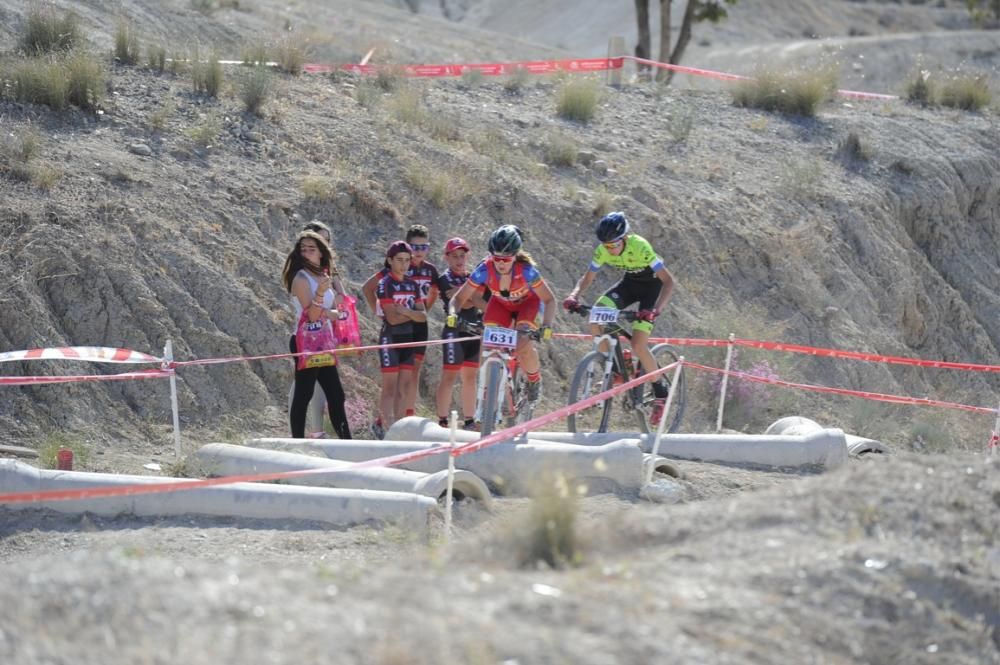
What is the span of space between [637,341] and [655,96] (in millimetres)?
10868

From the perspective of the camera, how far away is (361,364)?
13.5 m

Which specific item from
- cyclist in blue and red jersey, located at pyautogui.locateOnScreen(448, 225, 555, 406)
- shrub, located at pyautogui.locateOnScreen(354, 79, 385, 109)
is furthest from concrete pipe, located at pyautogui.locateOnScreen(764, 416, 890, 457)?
shrub, located at pyautogui.locateOnScreen(354, 79, 385, 109)

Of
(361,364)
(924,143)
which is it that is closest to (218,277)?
(361,364)

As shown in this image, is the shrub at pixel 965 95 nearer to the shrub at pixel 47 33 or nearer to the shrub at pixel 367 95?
the shrub at pixel 367 95

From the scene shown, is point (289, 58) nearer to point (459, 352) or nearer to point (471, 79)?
point (471, 79)

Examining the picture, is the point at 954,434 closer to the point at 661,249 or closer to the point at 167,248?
the point at 661,249

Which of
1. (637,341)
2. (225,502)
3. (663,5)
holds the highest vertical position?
(663,5)

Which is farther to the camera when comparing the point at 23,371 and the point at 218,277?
the point at 218,277

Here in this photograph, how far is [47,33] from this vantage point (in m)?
16.3

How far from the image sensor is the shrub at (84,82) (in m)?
15.0

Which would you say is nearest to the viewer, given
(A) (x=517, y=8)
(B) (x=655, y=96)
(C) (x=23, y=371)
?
(C) (x=23, y=371)

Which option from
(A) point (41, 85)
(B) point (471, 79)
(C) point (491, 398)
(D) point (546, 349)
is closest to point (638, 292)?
(C) point (491, 398)

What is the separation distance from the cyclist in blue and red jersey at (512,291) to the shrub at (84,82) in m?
6.19

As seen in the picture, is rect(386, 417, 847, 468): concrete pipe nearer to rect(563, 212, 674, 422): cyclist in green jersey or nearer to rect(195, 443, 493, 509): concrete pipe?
rect(563, 212, 674, 422): cyclist in green jersey
